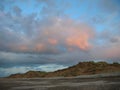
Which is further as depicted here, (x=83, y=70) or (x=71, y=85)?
(x=83, y=70)

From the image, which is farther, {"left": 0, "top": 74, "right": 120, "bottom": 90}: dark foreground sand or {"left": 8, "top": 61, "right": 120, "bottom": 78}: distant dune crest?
{"left": 8, "top": 61, "right": 120, "bottom": 78}: distant dune crest

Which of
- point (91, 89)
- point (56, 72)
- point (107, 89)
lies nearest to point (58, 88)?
point (91, 89)

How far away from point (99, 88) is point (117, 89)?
96 cm

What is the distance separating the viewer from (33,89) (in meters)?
13.5

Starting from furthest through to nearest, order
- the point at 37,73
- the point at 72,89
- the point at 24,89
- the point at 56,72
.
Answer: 1. the point at 56,72
2. the point at 37,73
3. the point at 24,89
4. the point at 72,89

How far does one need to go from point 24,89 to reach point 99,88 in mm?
4450

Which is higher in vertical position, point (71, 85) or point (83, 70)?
point (83, 70)

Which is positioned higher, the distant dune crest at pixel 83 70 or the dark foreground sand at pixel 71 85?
the distant dune crest at pixel 83 70

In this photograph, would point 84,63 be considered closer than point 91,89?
No

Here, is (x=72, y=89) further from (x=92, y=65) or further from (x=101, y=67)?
(x=92, y=65)

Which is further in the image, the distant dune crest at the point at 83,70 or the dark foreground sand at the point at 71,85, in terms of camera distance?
the distant dune crest at the point at 83,70

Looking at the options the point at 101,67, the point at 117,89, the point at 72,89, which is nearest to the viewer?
the point at 117,89

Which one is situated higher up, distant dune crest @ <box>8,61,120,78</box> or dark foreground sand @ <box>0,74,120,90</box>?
distant dune crest @ <box>8,61,120,78</box>

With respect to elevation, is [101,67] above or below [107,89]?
above
